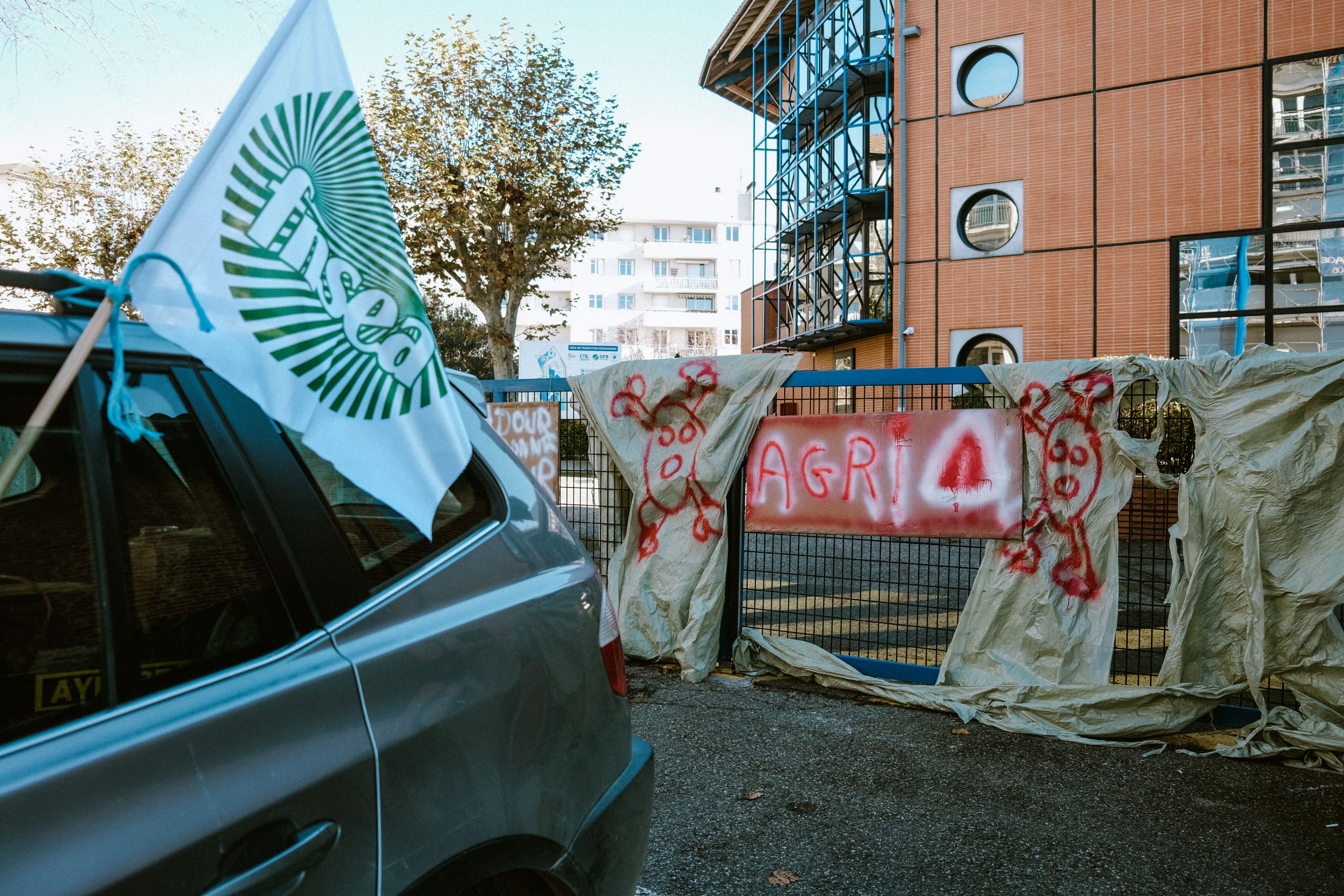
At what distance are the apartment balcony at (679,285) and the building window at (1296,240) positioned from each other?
58694mm

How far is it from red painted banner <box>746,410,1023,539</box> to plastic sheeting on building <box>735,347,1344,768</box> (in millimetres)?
140

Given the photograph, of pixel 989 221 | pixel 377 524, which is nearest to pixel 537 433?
pixel 377 524

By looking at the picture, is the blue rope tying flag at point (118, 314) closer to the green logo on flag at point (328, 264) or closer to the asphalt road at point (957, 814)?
the green logo on flag at point (328, 264)

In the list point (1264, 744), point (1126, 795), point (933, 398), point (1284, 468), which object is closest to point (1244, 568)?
point (1284, 468)

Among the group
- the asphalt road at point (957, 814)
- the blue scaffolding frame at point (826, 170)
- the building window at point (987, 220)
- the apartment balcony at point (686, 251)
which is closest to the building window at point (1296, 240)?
the building window at point (987, 220)

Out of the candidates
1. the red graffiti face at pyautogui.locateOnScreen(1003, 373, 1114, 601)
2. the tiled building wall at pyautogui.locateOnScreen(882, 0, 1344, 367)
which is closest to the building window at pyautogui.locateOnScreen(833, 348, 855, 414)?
the red graffiti face at pyautogui.locateOnScreen(1003, 373, 1114, 601)

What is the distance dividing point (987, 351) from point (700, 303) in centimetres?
5616

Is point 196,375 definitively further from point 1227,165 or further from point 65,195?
point 65,195

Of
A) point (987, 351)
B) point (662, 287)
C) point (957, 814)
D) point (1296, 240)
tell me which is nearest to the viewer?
point (957, 814)

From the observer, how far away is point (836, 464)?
4809 mm

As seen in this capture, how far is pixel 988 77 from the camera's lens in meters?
17.0

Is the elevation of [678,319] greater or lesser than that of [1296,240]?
greater

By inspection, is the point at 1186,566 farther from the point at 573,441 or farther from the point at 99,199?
the point at 99,199

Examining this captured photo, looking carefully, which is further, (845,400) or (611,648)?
(845,400)
